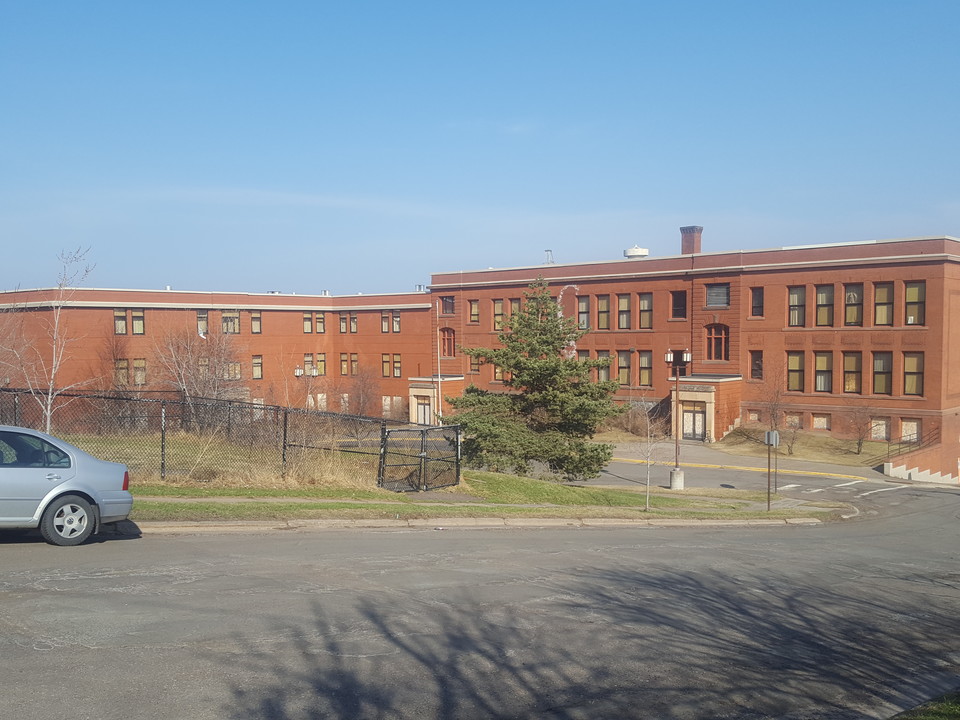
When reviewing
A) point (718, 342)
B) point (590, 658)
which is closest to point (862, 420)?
point (718, 342)

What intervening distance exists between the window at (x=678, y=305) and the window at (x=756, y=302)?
14.3 ft

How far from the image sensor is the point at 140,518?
13.4m

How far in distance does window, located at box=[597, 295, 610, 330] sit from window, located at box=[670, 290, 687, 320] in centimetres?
452

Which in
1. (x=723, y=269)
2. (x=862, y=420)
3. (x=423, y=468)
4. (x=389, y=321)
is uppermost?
(x=723, y=269)

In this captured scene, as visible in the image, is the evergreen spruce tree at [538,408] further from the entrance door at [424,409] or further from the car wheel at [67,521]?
the entrance door at [424,409]

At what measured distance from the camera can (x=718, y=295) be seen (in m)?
53.9

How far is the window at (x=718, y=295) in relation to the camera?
175ft

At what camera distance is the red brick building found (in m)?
46.0

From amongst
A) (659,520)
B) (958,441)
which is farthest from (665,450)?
(659,520)

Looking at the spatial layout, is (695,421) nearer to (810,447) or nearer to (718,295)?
(810,447)

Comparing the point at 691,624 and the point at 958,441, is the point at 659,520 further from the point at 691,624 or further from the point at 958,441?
the point at 958,441

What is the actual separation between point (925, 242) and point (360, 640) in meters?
45.4

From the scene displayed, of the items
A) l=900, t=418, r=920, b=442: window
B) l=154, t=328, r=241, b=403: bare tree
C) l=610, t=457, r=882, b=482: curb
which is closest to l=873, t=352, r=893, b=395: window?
l=900, t=418, r=920, b=442: window

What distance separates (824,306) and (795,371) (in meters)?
4.11
